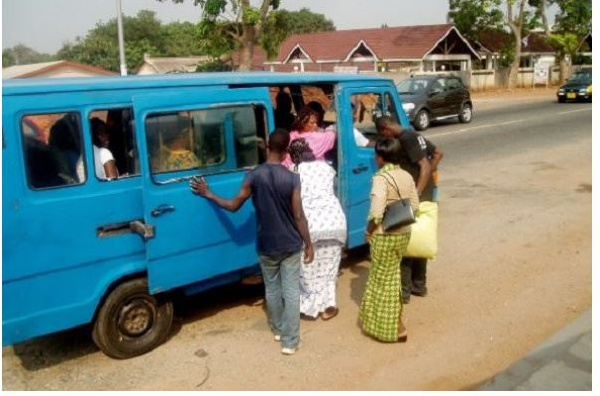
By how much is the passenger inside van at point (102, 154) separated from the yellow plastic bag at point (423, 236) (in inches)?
93.8

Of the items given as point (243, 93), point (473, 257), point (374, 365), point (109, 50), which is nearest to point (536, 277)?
point (473, 257)

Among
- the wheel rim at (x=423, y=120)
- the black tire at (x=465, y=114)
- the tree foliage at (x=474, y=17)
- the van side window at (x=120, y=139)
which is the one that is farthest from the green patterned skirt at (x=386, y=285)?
the tree foliage at (x=474, y=17)

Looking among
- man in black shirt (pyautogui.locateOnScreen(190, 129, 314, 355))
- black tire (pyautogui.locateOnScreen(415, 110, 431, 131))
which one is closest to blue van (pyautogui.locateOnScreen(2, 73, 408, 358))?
man in black shirt (pyautogui.locateOnScreen(190, 129, 314, 355))

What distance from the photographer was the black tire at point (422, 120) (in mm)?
18250

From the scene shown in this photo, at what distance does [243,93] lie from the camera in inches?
189

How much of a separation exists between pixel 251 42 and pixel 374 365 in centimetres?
2244

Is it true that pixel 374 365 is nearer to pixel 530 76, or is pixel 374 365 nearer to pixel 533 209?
pixel 533 209

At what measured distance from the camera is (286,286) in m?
4.55

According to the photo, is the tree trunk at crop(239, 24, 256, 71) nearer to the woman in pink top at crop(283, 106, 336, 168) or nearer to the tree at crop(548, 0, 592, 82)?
the woman in pink top at crop(283, 106, 336, 168)

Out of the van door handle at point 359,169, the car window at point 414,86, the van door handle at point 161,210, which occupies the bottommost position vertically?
the van door handle at point 161,210

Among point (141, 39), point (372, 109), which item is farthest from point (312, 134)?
point (141, 39)

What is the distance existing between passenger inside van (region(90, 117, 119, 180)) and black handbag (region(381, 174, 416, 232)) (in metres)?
1.97

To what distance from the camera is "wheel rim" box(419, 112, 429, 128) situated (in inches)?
722

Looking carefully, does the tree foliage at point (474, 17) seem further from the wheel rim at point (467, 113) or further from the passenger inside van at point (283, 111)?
the passenger inside van at point (283, 111)
